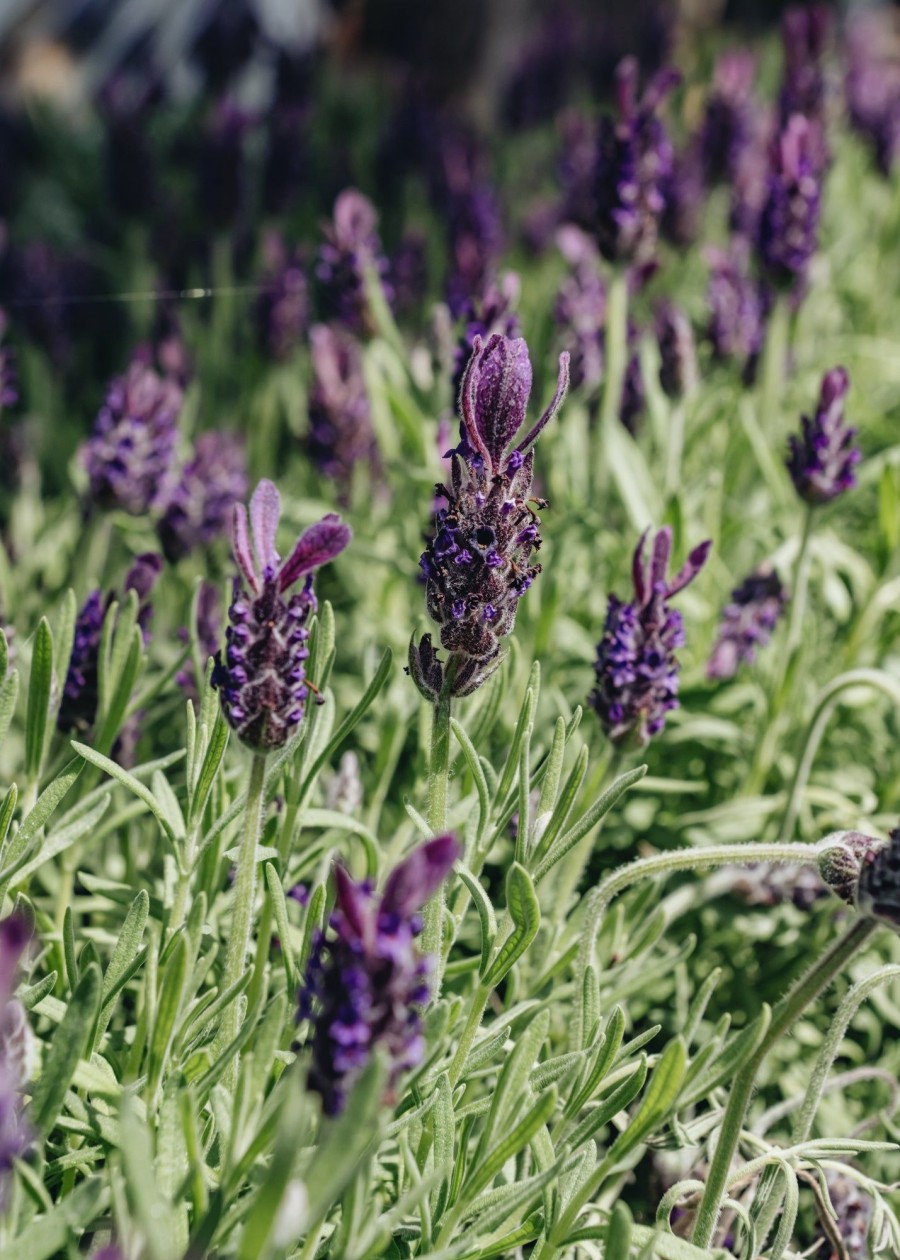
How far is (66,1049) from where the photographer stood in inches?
47.0

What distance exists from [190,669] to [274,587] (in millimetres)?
861

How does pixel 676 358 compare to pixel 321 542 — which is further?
pixel 676 358

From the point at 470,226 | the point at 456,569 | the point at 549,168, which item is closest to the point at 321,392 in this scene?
the point at 470,226

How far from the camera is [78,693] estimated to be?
1849 mm

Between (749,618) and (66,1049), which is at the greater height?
(749,618)

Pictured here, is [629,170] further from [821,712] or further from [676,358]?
[821,712]

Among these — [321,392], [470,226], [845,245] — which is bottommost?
[321,392]

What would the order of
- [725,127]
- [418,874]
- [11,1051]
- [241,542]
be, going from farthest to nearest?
[725,127] < [241,542] < [11,1051] < [418,874]

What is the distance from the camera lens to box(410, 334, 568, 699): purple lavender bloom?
4.11 feet

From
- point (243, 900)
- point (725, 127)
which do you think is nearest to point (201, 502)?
point (243, 900)

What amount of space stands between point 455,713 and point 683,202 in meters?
2.52

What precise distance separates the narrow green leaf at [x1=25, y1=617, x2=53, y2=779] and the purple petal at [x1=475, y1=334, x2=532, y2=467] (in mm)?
627

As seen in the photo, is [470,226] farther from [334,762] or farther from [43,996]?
[43,996]

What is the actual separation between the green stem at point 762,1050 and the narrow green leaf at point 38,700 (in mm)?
918
